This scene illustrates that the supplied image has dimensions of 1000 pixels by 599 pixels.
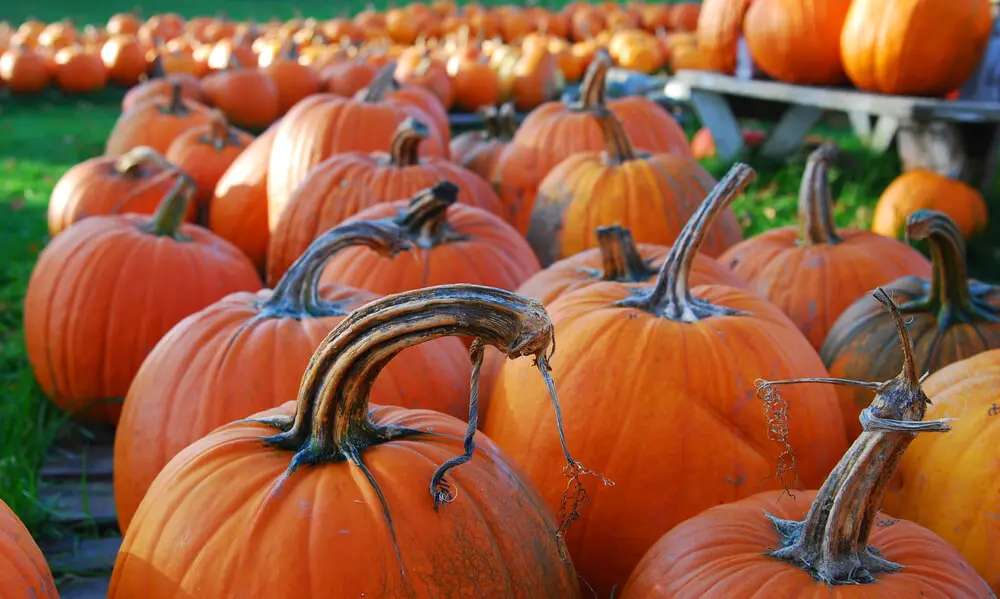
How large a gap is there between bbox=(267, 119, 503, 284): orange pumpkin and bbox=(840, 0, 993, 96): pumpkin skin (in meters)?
2.79

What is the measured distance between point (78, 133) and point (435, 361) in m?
8.56

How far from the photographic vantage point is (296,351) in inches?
80.7

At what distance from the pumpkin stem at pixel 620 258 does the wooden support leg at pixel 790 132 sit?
546 centimetres

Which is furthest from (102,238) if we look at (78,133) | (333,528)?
(78,133)

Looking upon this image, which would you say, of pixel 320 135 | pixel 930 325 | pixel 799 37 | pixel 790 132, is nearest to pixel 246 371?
pixel 930 325

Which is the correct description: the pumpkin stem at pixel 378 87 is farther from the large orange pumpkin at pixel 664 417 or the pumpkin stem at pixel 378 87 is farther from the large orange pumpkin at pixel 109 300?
the large orange pumpkin at pixel 664 417

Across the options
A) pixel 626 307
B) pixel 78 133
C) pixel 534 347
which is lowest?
pixel 78 133

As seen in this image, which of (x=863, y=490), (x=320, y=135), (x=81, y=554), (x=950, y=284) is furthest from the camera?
(x=320, y=135)

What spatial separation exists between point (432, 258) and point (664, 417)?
3.50ft

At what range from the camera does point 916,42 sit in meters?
4.99

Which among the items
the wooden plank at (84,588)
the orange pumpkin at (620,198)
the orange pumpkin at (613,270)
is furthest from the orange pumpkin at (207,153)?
the orange pumpkin at (613,270)

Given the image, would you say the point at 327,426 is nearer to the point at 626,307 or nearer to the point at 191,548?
the point at 191,548

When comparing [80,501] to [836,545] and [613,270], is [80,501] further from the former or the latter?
[836,545]

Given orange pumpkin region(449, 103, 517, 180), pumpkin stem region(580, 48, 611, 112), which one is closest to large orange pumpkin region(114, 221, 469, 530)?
pumpkin stem region(580, 48, 611, 112)
